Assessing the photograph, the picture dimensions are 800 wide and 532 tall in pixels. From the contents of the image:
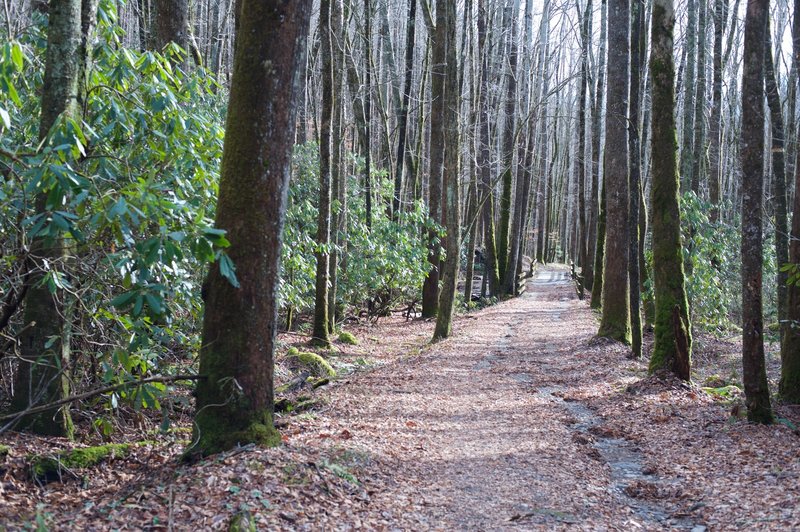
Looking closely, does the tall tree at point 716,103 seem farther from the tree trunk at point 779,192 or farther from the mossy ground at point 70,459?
the mossy ground at point 70,459

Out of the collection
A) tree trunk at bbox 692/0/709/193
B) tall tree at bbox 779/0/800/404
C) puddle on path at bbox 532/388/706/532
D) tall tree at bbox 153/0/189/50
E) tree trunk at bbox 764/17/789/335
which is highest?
tree trunk at bbox 692/0/709/193

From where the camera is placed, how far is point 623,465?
261 inches

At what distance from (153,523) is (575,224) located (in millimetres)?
56770

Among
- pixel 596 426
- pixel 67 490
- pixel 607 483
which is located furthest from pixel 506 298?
pixel 67 490

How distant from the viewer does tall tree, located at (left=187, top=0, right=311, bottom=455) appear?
16.4ft

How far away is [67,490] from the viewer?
4902 millimetres

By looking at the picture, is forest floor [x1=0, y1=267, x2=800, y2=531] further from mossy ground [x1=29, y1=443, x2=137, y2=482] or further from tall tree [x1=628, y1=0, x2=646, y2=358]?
tall tree [x1=628, y1=0, x2=646, y2=358]

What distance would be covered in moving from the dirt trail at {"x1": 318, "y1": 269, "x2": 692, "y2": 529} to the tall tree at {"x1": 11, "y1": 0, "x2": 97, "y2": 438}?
A: 9.51ft

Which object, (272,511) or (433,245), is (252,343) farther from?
(433,245)

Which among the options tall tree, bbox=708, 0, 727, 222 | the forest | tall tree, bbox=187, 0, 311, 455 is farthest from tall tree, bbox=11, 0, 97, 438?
tall tree, bbox=708, 0, 727, 222

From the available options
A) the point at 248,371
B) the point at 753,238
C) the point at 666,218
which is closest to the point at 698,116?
the point at 666,218

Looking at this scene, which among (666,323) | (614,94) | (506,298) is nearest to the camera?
(666,323)

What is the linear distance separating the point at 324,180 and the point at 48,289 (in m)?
7.68

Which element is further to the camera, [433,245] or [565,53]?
[565,53]
